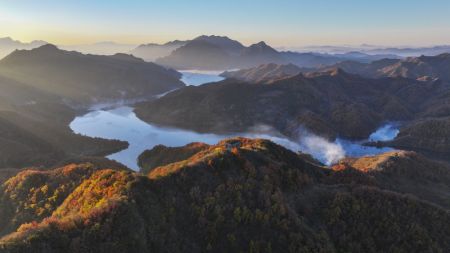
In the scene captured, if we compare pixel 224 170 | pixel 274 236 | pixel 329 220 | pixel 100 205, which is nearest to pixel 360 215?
pixel 329 220

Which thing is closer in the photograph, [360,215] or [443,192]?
[360,215]

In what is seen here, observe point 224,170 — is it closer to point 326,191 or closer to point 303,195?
point 303,195

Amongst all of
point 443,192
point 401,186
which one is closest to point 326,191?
point 401,186

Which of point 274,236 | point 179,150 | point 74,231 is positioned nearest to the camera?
point 74,231

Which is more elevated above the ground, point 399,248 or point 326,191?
point 326,191

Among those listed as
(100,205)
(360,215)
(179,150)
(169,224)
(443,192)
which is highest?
(100,205)

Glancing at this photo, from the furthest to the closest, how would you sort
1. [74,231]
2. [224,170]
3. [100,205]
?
[224,170] < [100,205] < [74,231]
